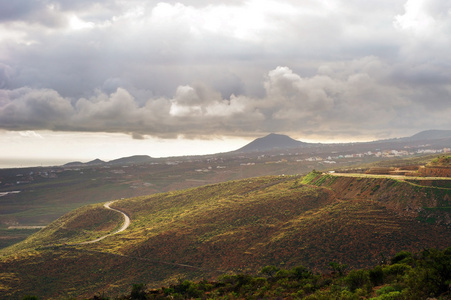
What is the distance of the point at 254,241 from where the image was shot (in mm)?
65938

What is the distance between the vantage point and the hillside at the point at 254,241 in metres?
55.9

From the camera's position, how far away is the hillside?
55.9 m

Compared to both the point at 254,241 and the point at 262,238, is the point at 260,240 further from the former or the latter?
the point at 254,241

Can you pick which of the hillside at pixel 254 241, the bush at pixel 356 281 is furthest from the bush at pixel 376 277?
the hillside at pixel 254 241

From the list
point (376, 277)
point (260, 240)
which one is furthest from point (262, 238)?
point (376, 277)

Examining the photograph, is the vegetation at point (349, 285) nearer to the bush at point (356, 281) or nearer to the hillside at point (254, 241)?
the bush at point (356, 281)

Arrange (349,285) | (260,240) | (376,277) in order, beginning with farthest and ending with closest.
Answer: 1. (260,240)
2. (376,277)
3. (349,285)

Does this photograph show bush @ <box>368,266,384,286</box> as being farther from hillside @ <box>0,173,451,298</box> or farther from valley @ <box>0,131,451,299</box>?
hillside @ <box>0,173,451,298</box>

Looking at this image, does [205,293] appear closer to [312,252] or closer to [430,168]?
[312,252]

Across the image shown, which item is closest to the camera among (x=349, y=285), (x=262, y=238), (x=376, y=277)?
(x=349, y=285)

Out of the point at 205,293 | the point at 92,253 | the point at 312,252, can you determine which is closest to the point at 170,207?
the point at 92,253

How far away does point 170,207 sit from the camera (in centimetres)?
11238

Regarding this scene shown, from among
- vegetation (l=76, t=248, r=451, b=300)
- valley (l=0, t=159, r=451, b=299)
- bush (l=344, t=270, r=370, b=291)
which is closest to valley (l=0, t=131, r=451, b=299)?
valley (l=0, t=159, r=451, b=299)

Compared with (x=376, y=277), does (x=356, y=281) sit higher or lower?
higher
